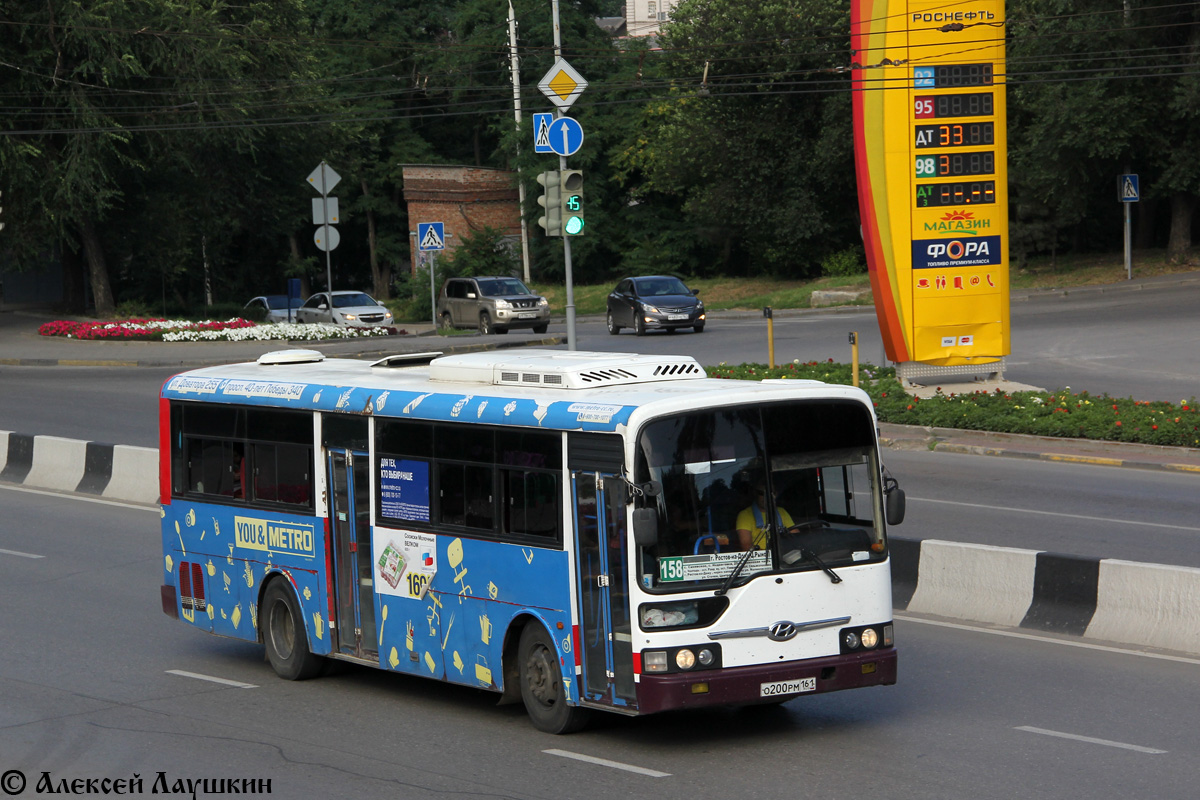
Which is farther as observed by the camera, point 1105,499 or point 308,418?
point 1105,499

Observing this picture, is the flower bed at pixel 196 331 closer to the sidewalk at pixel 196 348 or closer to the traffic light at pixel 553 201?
the sidewalk at pixel 196 348

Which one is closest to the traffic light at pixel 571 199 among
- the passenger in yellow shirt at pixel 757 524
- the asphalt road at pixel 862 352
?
the asphalt road at pixel 862 352

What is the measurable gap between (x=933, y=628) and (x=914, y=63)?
13.3 metres

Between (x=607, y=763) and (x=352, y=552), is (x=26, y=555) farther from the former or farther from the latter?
(x=607, y=763)

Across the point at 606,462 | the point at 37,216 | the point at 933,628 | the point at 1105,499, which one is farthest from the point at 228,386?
the point at 37,216

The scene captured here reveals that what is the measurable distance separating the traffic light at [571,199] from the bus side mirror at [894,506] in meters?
10.5

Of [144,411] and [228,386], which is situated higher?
[228,386]

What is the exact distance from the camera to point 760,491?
8273 mm

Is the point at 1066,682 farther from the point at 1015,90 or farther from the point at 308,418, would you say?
the point at 1015,90

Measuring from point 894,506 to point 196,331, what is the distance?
105ft

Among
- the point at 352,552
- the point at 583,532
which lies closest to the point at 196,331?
the point at 352,552

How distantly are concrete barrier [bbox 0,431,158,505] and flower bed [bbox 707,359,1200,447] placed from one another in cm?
978

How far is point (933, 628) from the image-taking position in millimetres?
11484

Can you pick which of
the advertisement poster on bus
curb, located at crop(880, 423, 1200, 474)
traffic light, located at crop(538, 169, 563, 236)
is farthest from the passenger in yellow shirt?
curb, located at crop(880, 423, 1200, 474)
